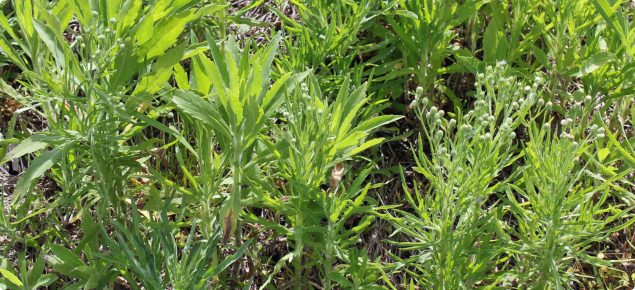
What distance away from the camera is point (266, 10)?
328 cm

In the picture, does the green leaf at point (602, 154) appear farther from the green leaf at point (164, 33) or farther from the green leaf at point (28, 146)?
the green leaf at point (28, 146)

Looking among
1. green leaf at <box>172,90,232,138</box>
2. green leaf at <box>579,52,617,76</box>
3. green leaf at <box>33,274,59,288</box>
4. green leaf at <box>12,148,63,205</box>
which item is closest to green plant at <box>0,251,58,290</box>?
green leaf at <box>33,274,59,288</box>

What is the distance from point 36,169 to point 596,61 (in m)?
2.26

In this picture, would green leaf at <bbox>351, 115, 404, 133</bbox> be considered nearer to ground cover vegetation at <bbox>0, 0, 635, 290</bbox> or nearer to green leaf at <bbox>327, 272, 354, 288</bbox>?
ground cover vegetation at <bbox>0, 0, 635, 290</bbox>

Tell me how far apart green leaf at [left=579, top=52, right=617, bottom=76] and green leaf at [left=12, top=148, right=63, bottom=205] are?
2127 millimetres

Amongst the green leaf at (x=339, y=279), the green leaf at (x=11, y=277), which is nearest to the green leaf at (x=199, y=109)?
Result: the green leaf at (x=339, y=279)

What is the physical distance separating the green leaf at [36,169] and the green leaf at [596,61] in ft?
6.98

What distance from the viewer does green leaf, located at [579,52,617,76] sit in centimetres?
234

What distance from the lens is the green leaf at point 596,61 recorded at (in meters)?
2.34

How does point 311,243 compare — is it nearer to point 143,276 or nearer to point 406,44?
point 143,276

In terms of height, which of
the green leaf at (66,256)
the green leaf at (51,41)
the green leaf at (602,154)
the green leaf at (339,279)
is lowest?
the green leaf at (339,279)

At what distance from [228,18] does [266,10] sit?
67 centimetres

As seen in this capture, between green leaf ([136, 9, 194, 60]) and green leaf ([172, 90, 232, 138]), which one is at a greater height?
green leaf ([136, 9, 194, 60])

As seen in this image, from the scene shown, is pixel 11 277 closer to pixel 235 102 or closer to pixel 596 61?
pixel 235 102
